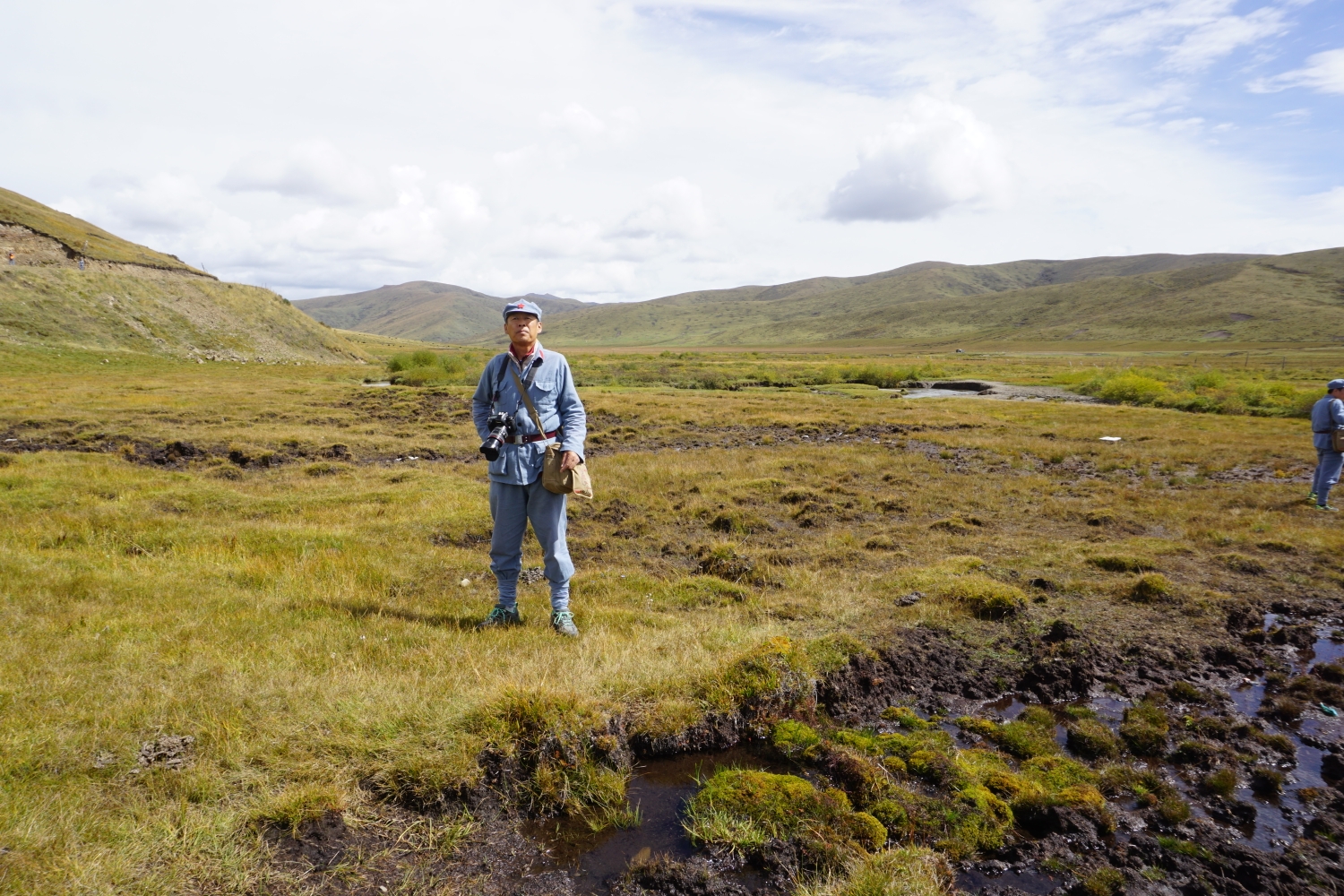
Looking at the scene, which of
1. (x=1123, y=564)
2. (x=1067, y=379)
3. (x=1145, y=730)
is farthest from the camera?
(x=1067, y=379)

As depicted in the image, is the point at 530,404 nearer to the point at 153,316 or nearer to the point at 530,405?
the point at 530,405

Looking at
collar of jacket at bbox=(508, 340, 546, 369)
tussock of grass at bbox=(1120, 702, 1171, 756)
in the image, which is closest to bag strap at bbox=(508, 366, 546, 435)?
collar of jacket at bbox=(508, 340, 546, 369)

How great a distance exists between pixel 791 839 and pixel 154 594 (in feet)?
23.8

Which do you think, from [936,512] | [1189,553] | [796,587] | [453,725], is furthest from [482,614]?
[1189,553]

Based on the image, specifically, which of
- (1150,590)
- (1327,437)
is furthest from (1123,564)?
(1327,437)

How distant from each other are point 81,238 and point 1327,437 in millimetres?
93113

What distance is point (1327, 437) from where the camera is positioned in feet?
43.1

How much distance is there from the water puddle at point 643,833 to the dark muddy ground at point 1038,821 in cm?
1

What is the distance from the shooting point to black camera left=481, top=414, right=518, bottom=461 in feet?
20.8

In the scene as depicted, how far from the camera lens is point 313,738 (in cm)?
438

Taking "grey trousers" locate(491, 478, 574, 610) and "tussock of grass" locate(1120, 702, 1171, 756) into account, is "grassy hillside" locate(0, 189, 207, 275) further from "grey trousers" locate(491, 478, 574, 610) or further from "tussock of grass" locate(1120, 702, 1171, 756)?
"tussock of grass" locate(1120, 702, 1171, 756)

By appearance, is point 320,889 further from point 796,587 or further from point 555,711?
point 796,587

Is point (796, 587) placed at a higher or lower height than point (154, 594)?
lower

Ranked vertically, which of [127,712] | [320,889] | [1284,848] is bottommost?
[1284,848]
